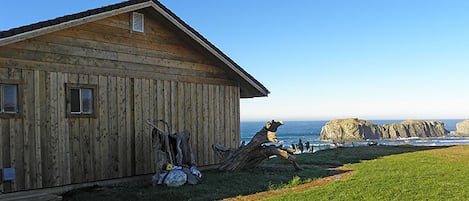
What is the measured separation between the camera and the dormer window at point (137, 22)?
11.4 metres

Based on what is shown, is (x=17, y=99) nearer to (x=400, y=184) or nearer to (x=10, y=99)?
(x=10, y=99)

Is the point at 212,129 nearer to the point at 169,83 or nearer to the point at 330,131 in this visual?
the point at 169,83

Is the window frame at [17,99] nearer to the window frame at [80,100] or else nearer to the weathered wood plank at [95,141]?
the window frame at [80,100]

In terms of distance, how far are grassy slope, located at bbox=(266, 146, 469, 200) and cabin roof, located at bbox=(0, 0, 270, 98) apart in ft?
14.2

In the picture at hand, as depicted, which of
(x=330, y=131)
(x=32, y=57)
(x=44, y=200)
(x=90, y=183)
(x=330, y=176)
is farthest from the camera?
(x=330, y=131)

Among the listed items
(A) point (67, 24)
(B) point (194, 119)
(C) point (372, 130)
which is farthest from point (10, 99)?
(C) point (372, 130)

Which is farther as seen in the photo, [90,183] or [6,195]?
[90,183]

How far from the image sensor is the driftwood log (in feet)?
41.4

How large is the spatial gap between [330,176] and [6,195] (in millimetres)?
7660

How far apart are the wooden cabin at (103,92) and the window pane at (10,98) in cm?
2

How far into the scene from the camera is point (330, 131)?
83625mm

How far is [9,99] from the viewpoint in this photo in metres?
8.99

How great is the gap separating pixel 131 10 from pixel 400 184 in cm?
756

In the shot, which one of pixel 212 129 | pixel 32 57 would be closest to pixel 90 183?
pixel 32 57
